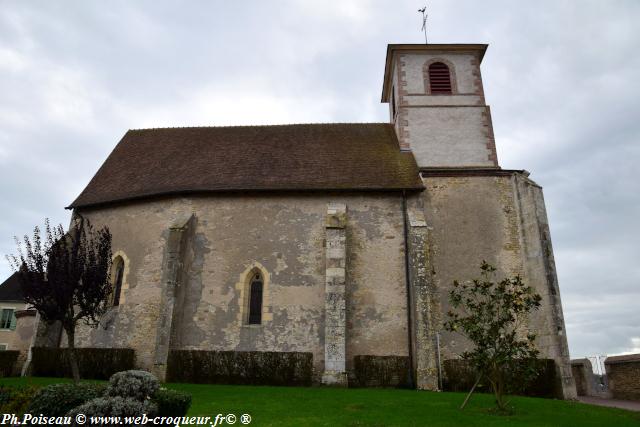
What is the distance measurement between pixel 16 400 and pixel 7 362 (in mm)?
11308

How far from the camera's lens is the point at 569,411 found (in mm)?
10266

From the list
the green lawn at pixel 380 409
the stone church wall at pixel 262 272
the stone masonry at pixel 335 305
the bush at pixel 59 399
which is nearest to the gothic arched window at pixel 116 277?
the stone church wall at pixel 262 272

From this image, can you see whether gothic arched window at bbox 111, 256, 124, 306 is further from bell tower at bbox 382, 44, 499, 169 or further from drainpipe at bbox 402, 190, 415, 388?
bell tower at bbox 382, 44, 499, 169

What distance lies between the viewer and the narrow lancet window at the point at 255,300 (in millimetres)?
15516

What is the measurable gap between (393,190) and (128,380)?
11.7 m

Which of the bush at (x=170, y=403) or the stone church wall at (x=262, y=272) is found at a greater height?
the stone church wall at (x=262, y=272)

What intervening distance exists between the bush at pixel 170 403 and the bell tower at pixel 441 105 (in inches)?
533

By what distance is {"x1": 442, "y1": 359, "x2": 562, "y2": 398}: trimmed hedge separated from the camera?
13.8 metres

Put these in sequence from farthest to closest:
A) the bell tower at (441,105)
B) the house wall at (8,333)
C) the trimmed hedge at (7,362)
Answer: the house wall at (8,333) → the bell tower at (441,105) → the trimmed hedge at (7,362)

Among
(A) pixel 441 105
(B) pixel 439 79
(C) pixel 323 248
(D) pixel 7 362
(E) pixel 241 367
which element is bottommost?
(E) pixel 241 367

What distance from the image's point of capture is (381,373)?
548 inches

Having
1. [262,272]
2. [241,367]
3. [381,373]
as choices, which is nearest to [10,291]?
[262,272]

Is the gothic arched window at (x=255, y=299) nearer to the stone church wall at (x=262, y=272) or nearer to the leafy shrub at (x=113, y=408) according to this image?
the stone church wall at (x=262, y=272)

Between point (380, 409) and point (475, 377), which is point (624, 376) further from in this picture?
point (380, 409)
